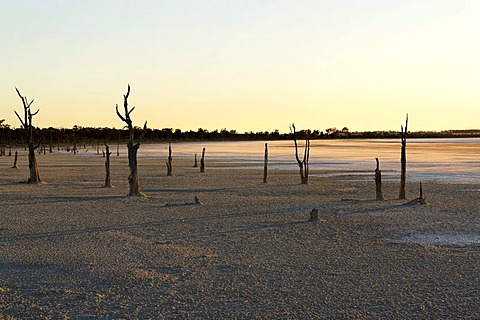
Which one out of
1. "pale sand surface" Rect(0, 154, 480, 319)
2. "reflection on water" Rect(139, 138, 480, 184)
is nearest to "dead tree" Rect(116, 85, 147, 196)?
"pale sand surface" Rect(0, 154, 480, 319)

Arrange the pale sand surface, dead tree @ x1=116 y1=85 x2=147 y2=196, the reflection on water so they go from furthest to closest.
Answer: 1. the reflection on water
2. dead tree @ x1=116 y1=85 x2=147 y2=196
3. the pale sand surface

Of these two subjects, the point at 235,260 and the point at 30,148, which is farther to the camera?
the point at 30,148

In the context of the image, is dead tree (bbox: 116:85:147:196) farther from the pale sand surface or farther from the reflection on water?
the reflection on water

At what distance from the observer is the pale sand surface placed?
7.31 metres

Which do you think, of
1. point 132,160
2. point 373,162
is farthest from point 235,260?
point 373,162

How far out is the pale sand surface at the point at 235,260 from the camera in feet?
24.0

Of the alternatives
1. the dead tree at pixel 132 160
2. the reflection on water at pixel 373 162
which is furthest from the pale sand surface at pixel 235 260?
the reflection on water at pixel 373 162

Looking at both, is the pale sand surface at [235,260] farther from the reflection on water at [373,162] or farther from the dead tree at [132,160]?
the reflection on water at [373,162]

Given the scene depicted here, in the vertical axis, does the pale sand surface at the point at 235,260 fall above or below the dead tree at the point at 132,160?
below

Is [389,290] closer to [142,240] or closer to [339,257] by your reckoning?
[339,257]

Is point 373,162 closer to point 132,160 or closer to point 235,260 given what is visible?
point 132,160

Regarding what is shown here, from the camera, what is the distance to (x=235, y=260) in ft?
32.4

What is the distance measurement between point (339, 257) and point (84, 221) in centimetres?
683

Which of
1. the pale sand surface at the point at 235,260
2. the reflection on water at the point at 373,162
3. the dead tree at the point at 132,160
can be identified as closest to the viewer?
the pale sand surface at the point at 235,260
